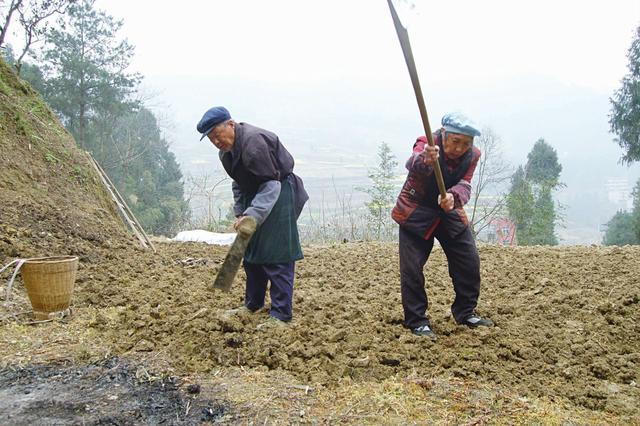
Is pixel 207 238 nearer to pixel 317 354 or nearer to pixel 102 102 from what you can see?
pixel 317 354

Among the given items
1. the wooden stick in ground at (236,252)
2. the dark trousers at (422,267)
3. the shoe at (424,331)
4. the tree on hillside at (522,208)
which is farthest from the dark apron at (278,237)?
the tree on hillside at (522,208)

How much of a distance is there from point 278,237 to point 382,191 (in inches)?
694

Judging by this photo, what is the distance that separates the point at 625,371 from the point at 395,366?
1262 mm

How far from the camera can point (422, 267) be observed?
3.63 meters

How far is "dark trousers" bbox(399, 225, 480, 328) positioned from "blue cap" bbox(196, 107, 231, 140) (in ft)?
4.56

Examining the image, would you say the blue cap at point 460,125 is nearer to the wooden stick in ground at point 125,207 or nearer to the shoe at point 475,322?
the shoe at point 475,322

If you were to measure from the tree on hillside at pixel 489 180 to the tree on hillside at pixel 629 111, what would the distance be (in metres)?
4.48

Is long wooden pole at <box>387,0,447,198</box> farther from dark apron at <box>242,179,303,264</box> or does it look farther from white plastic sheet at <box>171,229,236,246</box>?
white plastic sheet at <box>171,229,236,246</box>

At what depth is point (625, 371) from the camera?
3.08 meters

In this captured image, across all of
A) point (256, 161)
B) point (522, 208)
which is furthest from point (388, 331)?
point (522, 208)

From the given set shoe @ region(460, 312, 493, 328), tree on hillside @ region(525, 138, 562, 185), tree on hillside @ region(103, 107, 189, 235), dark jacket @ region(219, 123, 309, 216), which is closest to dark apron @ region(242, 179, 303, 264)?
dark jacket @ region(219, 123, 309, 216)

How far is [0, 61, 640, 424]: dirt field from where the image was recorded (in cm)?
264

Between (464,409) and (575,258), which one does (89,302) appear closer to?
(464,409)

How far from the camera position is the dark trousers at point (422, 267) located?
12.0ft
